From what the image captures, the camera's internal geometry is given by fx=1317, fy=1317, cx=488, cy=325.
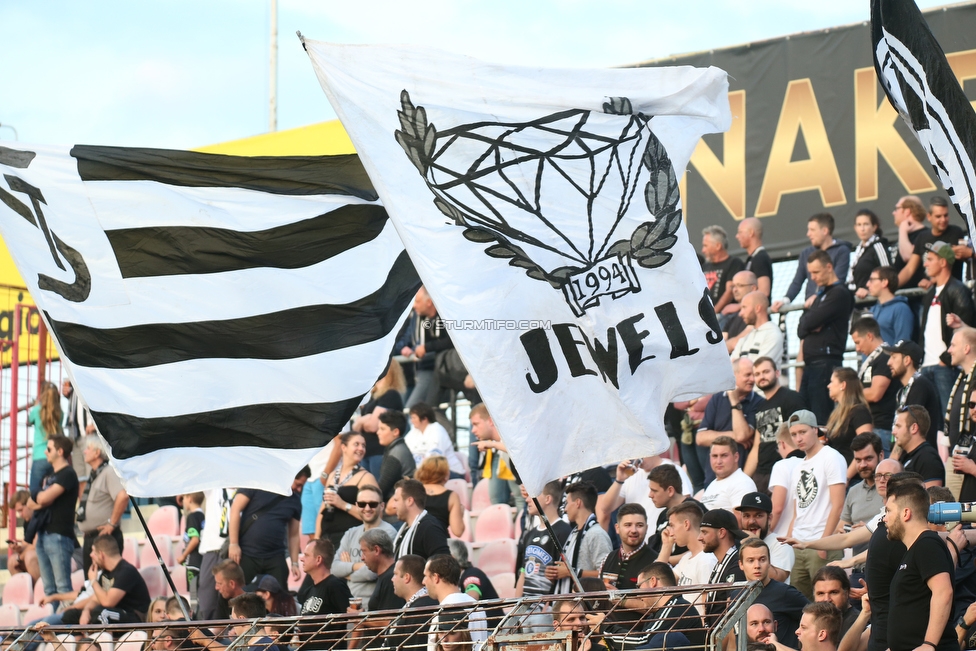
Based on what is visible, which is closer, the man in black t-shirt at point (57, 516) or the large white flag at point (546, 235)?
the large white flag at point (546, 235)

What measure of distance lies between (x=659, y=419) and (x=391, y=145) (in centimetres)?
191

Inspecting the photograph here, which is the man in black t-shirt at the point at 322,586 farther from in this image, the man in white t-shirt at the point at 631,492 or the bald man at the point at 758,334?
the bald man at the point at 758,334

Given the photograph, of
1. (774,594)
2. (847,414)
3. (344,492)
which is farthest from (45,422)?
(774,594)

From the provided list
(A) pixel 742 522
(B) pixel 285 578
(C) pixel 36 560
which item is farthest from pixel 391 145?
(C) pixel 36 560

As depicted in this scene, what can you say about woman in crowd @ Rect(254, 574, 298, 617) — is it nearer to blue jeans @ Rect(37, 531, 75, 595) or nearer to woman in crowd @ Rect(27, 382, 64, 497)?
blue jeans @ Rect(37, 531, 75, 595)

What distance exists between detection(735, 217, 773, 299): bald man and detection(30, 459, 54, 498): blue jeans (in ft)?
26.0

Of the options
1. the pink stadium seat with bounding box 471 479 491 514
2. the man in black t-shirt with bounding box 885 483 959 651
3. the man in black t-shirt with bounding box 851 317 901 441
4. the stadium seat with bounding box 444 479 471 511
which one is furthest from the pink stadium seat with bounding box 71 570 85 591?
the man in black t-shirt with bounding box 885 483 959 651

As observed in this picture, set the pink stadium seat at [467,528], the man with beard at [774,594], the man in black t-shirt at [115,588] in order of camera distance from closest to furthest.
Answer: the man with beard at [774,594], the man in black t-shirt at [115,588], the pink stadium seat at [467,528]

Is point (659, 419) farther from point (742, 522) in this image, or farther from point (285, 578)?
point (285, 578)

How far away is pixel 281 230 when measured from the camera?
769 cm

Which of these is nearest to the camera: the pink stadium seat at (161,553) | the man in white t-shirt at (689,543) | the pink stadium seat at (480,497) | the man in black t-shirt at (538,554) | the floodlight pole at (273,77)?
the man in white t-shirt at (689,543)

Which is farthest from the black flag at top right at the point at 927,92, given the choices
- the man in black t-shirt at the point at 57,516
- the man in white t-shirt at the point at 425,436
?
the man in black t-shirt at the point at 57,516

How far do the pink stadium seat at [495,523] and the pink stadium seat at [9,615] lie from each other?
526cm

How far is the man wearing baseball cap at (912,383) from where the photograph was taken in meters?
10.0
